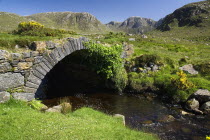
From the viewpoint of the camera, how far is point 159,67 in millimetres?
23016

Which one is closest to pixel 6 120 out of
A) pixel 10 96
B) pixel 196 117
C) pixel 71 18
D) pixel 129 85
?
pixel 10 96

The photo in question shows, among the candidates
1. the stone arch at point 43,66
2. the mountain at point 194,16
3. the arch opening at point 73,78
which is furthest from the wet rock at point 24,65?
the mountain at point 194,16

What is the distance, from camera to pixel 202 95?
53.1 feet

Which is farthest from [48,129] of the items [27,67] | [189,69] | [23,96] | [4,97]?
[189,69]

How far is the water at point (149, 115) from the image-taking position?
451 inches

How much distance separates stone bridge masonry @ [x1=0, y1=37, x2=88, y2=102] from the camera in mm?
11219

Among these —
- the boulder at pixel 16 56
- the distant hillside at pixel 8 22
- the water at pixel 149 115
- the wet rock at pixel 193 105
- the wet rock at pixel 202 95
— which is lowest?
the water at pixel 149 115

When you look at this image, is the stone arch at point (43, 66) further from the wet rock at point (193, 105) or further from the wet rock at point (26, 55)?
the wet rock at point (193, 105)

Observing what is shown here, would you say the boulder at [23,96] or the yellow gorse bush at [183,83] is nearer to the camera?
→ the boulder at [23,96]

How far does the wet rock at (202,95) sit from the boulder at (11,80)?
50.5ft

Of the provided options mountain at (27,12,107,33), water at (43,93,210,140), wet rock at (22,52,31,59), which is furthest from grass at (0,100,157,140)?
mountain at (27,12,107,33)

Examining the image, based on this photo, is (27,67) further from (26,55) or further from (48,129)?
(48,129)

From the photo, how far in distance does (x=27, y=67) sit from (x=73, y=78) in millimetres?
15415

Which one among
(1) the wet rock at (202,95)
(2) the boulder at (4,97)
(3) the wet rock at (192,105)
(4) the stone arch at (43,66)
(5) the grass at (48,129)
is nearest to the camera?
(5) the grass at (48,129)
